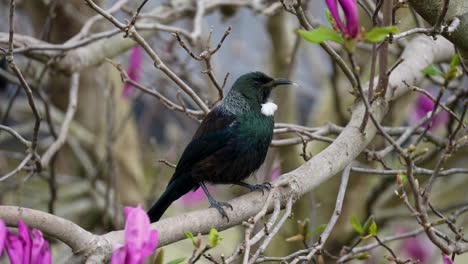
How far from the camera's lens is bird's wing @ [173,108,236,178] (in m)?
2.43

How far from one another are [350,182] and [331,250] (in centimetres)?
39

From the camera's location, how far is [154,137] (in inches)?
172

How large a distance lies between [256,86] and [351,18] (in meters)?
1.34

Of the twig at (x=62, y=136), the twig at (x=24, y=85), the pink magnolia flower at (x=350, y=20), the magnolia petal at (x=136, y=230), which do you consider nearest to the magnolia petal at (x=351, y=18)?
the pink magnolia flower at (x=350, y=20)

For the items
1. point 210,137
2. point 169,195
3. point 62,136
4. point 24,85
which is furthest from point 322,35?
point 62,136

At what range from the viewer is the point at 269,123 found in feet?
7.96

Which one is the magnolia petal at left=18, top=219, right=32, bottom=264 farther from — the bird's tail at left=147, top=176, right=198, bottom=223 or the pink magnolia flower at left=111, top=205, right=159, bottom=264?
the bird's tail at left=147, top=176, right=198, bottom=223

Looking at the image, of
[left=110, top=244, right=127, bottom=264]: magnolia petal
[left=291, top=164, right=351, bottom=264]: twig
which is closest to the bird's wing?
[left=291, top=164, right=351, bottom=264]: twig

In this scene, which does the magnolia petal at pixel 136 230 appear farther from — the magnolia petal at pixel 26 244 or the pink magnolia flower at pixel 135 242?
the magnolia petal at pixel 26 244

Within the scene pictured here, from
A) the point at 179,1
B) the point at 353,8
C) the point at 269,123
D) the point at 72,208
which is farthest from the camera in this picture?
the point at 72,208

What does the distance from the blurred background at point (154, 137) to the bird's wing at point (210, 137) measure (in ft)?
1.29

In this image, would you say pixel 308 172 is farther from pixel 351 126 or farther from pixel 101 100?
pixel 101 100

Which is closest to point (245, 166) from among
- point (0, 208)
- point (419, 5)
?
point (419, 5)

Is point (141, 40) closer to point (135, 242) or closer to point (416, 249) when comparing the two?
point (135, 242)
